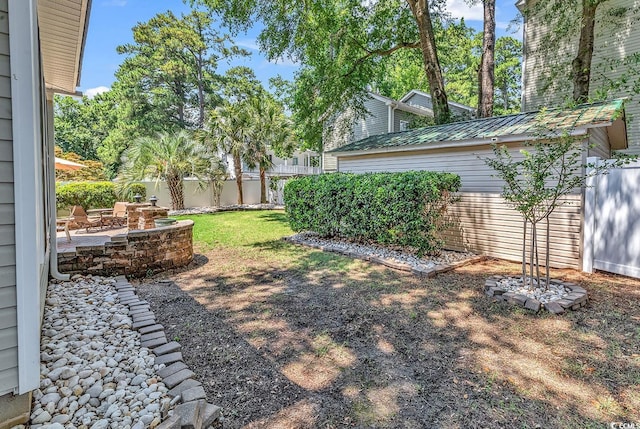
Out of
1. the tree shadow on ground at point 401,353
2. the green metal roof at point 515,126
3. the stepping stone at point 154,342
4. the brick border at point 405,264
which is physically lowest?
the tree shadow on ground at point 401,353

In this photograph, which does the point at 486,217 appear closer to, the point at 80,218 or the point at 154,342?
the point at 154,342

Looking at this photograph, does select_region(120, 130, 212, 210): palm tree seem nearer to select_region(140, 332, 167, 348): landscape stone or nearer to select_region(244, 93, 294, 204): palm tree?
select_region(244, 93, 294, 204): palm tree

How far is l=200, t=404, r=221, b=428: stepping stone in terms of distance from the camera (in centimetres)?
213

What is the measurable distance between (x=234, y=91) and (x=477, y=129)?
25.8 meters

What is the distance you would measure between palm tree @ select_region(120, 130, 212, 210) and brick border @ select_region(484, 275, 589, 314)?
13.5m

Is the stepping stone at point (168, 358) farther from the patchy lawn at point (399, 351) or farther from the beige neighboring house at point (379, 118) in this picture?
the beige neighboring house at point (379, 118)

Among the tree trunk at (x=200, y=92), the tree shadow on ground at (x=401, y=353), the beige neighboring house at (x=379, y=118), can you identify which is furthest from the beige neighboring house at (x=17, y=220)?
the tree trunk at (x=200, y=92)

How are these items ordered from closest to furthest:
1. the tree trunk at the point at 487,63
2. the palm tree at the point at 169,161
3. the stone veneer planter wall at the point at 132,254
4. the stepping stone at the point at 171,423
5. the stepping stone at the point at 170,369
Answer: the stepping stone at the point at 171,423, the stepping stone at the point at 170,369, the stone veneer planter wall at the point at 132,254, the tree trunk at the point at 487,63, the palm tree at the point at 169,161

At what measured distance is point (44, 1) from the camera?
10.6 feet

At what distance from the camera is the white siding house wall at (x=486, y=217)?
19.4 feet

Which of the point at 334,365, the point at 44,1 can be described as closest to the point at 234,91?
the point at 44,1

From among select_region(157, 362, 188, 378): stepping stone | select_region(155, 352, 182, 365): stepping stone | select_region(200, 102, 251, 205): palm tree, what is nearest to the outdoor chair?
select_region(155, 352, 182, 365): stepping stone

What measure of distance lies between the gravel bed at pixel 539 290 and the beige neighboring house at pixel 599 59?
785cm

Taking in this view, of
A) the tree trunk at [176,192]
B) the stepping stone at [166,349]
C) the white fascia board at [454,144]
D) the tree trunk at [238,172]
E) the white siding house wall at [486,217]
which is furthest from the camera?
the tree trunk at [238,172]
